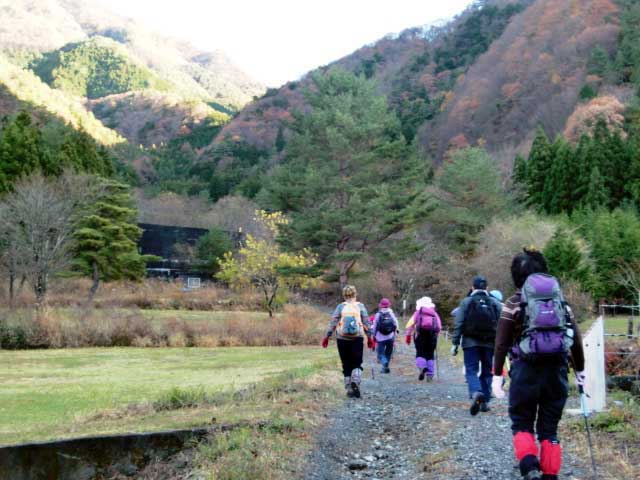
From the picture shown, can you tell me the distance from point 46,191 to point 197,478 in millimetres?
33191

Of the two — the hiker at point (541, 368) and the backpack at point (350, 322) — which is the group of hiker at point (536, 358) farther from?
the backpack at point (350, 322)

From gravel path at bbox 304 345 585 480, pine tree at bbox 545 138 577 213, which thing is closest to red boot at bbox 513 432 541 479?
gravel path at bbox 304 345 585 480

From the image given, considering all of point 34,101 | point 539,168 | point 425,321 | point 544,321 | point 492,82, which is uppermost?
point 492,82

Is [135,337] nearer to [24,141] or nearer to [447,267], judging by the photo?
[447,267]

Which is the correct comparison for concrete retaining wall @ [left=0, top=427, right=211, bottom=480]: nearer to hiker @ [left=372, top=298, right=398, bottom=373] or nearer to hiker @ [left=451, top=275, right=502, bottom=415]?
hiker @ [left=451, top=275, right=502, bottom=415]

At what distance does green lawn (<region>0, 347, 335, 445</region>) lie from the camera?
9.35 m

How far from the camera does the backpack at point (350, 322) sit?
31.6ft

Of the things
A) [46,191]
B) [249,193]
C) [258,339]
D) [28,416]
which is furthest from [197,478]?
[249,193]

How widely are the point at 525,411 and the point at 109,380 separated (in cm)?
1364

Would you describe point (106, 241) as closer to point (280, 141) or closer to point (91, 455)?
point (91, 455)

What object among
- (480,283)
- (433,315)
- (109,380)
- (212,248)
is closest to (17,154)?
(212,248)

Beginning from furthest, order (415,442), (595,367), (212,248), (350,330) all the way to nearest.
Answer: (212,248) → (350,330) → (595,367) → (415,442)

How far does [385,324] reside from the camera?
13117 mm

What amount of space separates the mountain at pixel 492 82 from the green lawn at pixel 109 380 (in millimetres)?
54266
